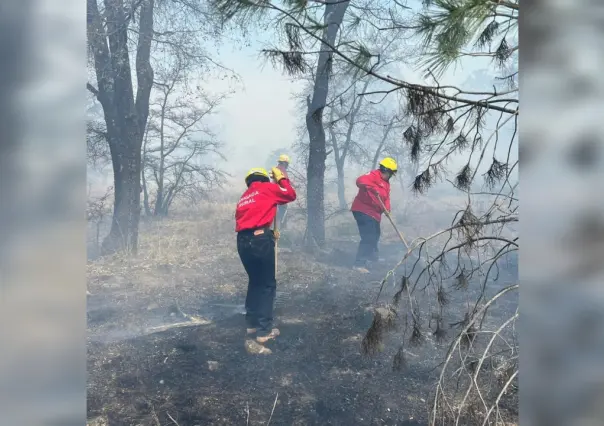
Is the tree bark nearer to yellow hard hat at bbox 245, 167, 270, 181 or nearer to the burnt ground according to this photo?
the burnt ground

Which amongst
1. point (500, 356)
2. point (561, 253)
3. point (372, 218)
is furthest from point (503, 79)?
point (561, 253)

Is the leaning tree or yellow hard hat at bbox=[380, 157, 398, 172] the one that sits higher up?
the leaning tree

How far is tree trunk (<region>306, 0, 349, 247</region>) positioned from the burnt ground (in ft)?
0.61

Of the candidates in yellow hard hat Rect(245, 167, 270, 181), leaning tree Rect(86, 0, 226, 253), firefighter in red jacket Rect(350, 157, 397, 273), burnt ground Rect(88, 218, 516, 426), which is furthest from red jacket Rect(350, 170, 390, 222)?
leaning tree Rect(86, 0, 226, 253)

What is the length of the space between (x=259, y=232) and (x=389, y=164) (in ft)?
2.73

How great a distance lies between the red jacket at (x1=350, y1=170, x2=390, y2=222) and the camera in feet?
7.97

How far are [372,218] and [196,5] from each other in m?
1.49

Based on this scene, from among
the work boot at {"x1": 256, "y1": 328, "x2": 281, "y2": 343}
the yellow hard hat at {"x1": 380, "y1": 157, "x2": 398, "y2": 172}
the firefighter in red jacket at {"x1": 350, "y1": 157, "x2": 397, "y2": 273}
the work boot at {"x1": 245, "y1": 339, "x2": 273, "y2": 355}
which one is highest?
the yellow hard hat at {"x1": 380, "y1": 157, "x2": 398, "y2": 172}

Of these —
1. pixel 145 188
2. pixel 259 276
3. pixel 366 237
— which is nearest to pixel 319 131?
pixel 366 237

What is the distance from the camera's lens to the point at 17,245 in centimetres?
97

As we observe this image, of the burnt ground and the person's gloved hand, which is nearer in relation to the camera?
the burnt ground

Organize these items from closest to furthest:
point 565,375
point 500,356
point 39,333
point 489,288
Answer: point 565,375 → point 39,333 → point 500,356 → point 489,288

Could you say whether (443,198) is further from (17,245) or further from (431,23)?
(17,245)

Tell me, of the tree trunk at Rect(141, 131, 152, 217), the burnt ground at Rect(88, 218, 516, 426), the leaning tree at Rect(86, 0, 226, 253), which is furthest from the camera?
the tree trunk at Rect(141, 131, 152, 217)
